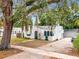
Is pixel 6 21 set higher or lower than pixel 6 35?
higher

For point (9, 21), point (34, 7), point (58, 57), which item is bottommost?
point (58, 57)

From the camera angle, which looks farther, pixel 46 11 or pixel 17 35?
pixel 17 35

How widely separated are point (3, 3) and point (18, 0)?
8.09ft

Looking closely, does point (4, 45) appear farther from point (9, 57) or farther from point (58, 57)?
point (58, 57)

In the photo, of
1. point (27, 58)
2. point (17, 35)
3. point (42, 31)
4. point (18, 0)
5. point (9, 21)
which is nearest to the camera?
point (27, 58)

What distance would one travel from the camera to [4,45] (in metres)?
16.7

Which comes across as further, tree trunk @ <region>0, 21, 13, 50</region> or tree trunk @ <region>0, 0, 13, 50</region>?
tree trunk @ <region>0, 21, 13, 50</region>

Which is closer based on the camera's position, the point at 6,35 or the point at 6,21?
the point at 6,21

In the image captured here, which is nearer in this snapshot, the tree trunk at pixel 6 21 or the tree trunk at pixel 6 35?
the tree trunk at pixel 6 21

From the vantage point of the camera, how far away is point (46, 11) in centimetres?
1411

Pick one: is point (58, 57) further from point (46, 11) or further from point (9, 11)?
point (9, 11)

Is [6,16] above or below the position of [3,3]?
below

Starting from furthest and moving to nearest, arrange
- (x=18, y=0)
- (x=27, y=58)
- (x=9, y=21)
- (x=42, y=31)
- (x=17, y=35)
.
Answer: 1. (x=17, y=35)
2. (x=42, y=31)
3. (x=9, y=21)
4. (x=18, y=0)
5. (x=27, y=58)

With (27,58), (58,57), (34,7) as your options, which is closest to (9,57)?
(27,58)
